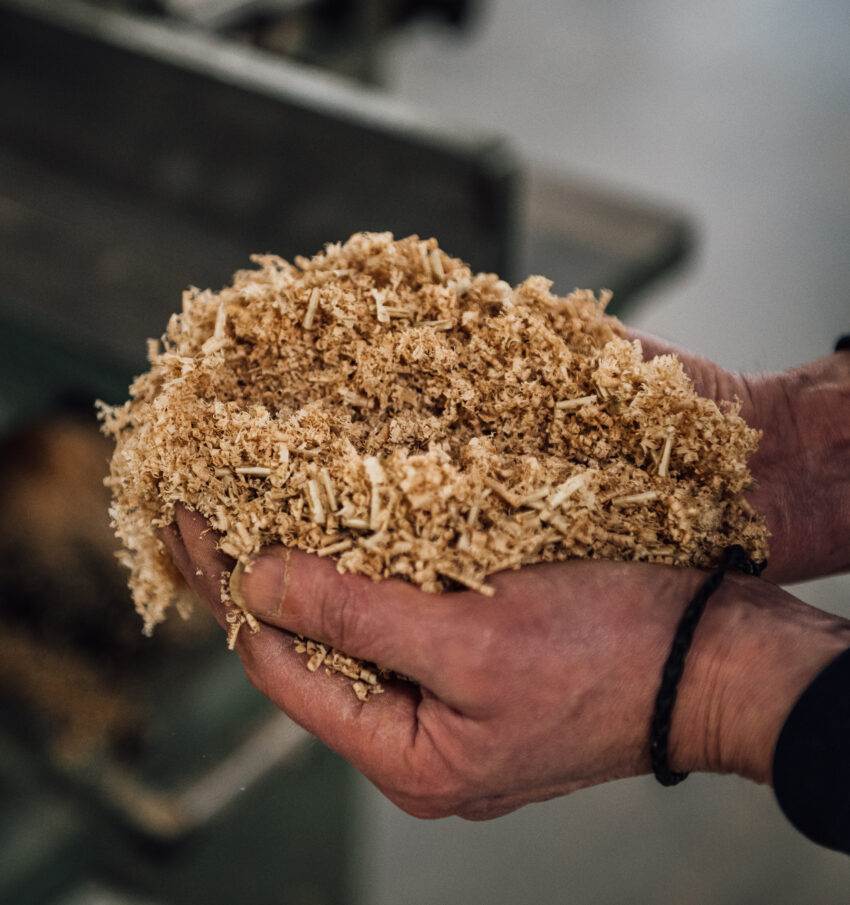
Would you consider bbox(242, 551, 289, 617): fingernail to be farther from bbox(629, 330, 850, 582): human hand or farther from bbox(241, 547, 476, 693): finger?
bbox(629, 330, 850, 582): human hand

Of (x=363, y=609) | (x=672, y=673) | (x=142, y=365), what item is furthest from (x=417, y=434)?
(x=142, y=365)

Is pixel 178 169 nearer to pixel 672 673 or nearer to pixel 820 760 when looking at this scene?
pixel 672 673

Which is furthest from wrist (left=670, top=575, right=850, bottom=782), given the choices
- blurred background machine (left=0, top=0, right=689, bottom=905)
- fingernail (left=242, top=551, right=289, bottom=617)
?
blurred background machine (left=0, top=0, right=689, bottom=905)

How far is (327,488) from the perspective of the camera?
0.81 metres

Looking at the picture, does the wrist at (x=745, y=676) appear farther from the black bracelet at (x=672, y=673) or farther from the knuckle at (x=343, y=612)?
the knuckle at (x=343, y=612)

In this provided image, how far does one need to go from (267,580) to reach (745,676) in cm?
43

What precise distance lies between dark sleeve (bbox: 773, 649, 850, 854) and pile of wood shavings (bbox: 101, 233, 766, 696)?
18 cm

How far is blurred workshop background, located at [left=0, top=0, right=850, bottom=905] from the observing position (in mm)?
1824

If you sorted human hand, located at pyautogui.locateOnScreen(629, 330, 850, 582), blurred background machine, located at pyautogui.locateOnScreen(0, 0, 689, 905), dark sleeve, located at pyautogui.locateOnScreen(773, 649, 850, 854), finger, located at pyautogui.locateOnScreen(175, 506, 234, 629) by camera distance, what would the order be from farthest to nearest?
blurred background machine, located at pyautogui.locateOnScreen(0, 0, 689, 905) → human hand, located at pyautogui.locateOnScreen(629, 330, 850, 582) → finger, located at pyautogui.locateOnScreen(175, 506, 234, 629) → dark sleeve, located at pyautogui.locateOnScreen(773, 649, 850, 854)

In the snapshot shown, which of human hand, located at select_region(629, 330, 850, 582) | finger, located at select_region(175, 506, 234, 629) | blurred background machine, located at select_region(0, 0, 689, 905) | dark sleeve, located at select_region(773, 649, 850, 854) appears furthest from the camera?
blurred background machine, located at select_region(0, 0, 689, 905)

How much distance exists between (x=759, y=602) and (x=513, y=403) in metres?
0.29

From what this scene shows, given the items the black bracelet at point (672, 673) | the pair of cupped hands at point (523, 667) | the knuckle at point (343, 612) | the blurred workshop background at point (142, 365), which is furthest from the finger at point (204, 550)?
the blurred workshop background at point (142, 365)

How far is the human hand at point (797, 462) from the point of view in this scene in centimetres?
108

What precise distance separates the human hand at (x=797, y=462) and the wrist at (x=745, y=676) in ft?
0.76
